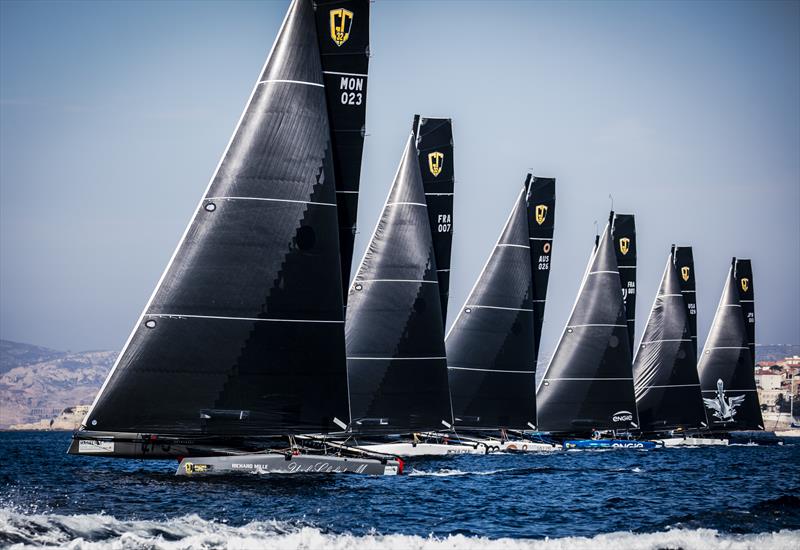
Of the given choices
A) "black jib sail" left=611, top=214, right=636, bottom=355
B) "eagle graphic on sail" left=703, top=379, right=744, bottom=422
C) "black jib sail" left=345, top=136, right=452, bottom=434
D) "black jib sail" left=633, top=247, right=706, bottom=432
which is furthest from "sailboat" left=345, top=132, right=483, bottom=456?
"eagle graphic on sail" left=703, top=379, right=744, bottom=422

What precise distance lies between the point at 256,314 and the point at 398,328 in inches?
648

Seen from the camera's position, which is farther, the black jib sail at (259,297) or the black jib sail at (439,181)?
the black jib sail at (439,181)

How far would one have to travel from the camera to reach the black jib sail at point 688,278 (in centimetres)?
8781

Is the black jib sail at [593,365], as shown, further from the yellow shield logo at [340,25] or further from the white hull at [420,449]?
the yellow shield logo at [340,25]

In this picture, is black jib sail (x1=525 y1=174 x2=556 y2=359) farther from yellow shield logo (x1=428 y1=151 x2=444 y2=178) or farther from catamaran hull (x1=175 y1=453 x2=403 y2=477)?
catamaran hull (x1=175 y1=453 x2=403 y2=477)

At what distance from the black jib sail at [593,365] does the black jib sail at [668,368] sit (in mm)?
8702

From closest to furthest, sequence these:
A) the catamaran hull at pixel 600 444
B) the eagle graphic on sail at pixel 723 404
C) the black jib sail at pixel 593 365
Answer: the catamaran hull at pixel 600 444 < the black jib sail at pixel 593 365 < the eagle graphic on sail at pixel 723 404

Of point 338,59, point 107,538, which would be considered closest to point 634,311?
point 338,59

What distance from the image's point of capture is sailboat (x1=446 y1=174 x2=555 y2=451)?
63.7 metres

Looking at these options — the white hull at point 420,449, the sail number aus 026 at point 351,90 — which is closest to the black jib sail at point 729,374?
the white hull at point 420,449

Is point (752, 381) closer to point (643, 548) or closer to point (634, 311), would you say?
point (634, 311)

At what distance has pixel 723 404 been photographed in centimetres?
9050

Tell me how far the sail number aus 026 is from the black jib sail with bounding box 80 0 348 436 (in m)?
1.12

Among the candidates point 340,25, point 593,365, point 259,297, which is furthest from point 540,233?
point 259,297
